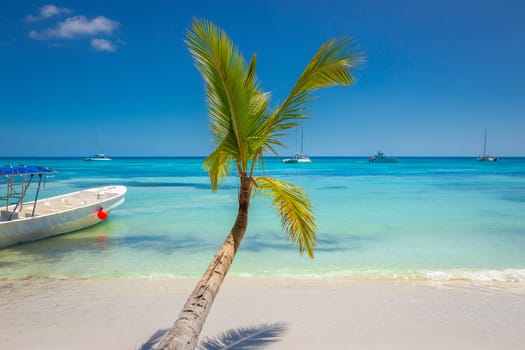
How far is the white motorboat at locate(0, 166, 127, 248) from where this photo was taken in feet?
30.5

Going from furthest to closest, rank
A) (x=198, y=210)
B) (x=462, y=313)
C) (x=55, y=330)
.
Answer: (x=198, y=210) → (x=462, y=313) → (x=55, y=330)

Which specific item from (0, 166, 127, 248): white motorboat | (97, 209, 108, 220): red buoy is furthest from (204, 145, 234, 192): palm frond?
(97, 209, 108, 220): red buoy

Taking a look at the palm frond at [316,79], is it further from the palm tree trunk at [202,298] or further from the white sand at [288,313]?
the white sand at [288,313]

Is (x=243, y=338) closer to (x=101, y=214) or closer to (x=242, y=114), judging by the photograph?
(x=242, y=114)

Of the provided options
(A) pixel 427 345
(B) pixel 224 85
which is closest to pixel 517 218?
(A) pixel 427 345

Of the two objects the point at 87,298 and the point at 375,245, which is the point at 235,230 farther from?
the point at 375,245

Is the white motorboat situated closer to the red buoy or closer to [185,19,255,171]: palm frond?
the red buoy

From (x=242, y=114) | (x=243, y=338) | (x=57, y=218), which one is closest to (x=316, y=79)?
(x=242, y=114)

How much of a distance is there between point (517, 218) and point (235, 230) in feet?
49.8

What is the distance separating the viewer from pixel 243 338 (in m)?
4.61

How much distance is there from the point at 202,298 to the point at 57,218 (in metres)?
9.28

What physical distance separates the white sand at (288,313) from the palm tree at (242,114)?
1.83 m

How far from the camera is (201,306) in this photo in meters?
2.74

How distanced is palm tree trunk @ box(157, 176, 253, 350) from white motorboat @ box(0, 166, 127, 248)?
8.02m
